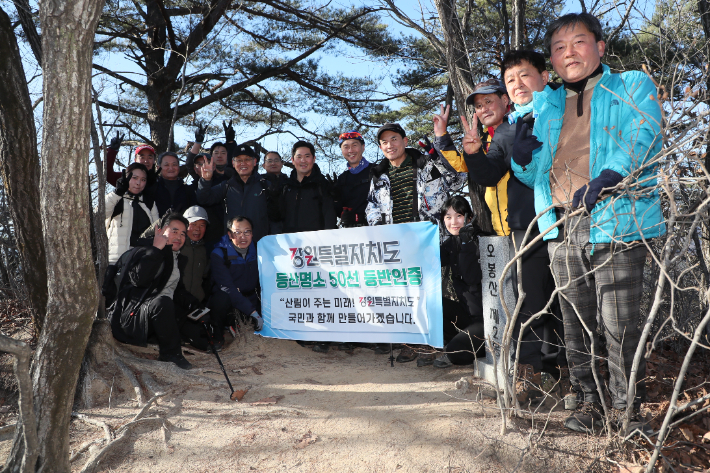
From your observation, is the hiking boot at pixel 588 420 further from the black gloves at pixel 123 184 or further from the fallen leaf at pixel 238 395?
the black gloves at pixel 123 184

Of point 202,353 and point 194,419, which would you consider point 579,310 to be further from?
point 202,353

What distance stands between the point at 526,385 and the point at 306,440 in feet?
4.95

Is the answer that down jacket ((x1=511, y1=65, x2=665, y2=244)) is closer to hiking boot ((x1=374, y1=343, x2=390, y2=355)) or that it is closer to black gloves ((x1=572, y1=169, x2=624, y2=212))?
black gloves ((x1=572, y1=169, x2=624, y2=212))

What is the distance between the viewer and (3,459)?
2.96 meters

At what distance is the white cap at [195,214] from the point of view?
5.13m

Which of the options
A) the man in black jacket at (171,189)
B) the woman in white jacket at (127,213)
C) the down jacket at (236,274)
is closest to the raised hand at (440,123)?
the down jacket at (236,274)

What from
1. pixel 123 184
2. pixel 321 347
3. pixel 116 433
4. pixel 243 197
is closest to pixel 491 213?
pixel 321 347

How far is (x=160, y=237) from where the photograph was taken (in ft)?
14.5

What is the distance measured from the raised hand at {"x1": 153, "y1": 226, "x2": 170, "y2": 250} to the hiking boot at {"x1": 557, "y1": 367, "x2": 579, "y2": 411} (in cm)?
356

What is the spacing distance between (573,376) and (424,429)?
99 cm

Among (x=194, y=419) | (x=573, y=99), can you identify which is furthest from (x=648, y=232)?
(x=194, y=419)

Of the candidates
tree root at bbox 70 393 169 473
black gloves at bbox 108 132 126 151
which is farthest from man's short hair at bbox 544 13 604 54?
black gloves at bbox 108 132 126 151

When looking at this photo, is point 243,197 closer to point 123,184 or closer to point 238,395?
point 123,184

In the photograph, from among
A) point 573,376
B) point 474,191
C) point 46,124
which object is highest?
point 46,124
